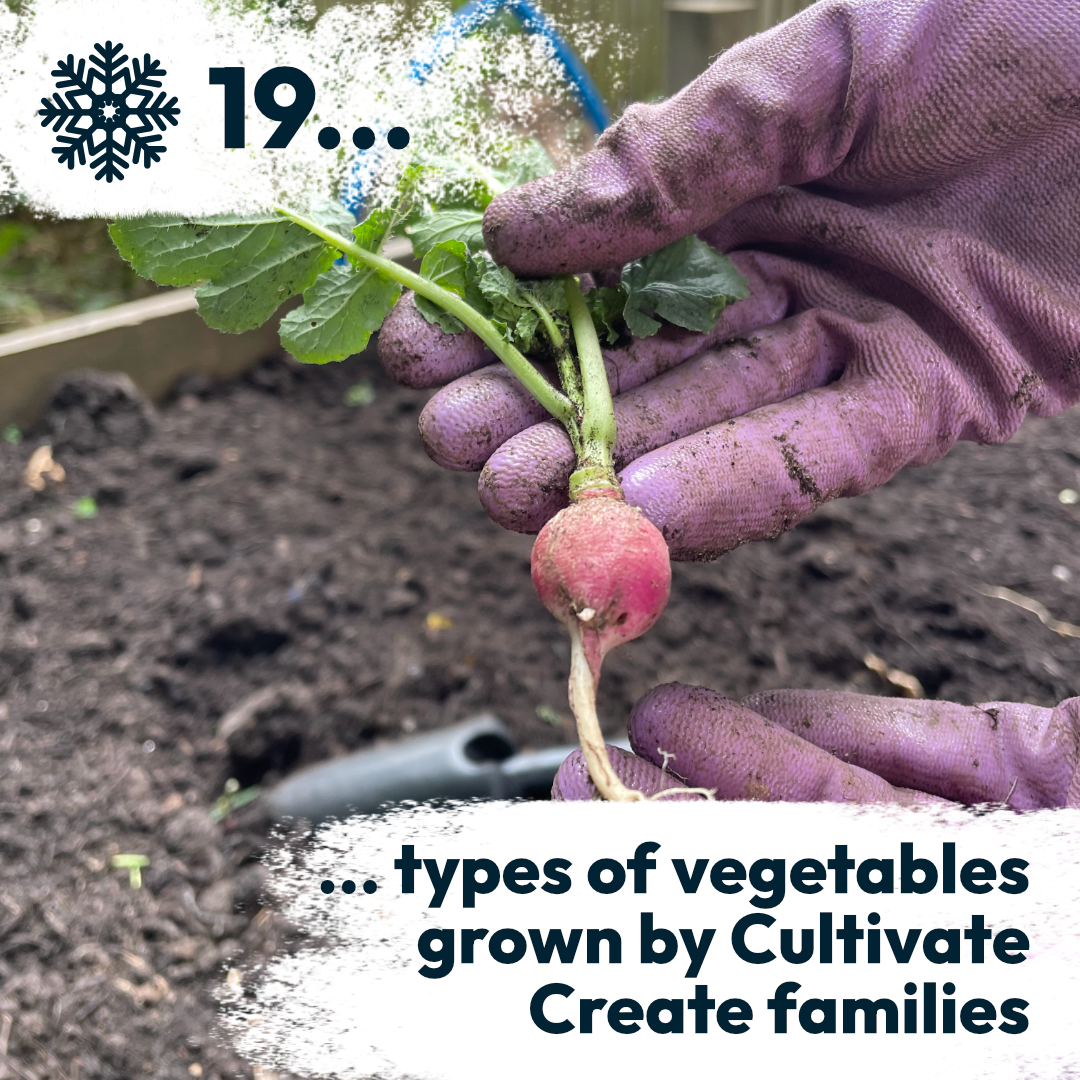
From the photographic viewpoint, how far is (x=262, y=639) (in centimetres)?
228

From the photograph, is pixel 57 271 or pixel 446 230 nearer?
pixel 446 230

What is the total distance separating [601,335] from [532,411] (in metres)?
0.20

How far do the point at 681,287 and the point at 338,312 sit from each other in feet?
1.71

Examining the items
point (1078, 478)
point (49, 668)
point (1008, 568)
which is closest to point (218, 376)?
point (49, 668)

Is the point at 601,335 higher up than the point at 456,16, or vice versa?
the point at 456,16

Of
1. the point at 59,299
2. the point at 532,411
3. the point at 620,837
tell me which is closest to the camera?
the point at 620,837

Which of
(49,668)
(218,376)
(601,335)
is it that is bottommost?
(49,668)

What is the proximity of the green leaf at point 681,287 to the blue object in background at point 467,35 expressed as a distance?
61 cm

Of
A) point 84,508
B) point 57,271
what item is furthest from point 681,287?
point 57,271

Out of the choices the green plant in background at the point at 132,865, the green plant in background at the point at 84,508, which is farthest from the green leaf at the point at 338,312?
the green plant in background at the point at 84,508

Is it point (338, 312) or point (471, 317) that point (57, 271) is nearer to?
point (338, 312)

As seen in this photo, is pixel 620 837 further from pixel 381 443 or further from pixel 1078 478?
pixel 1078 478

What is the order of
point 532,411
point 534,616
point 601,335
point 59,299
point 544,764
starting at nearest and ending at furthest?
point 532,411, point 601,335, point 544,764, point 534,616, point 59,299

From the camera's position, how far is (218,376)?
321 cm
